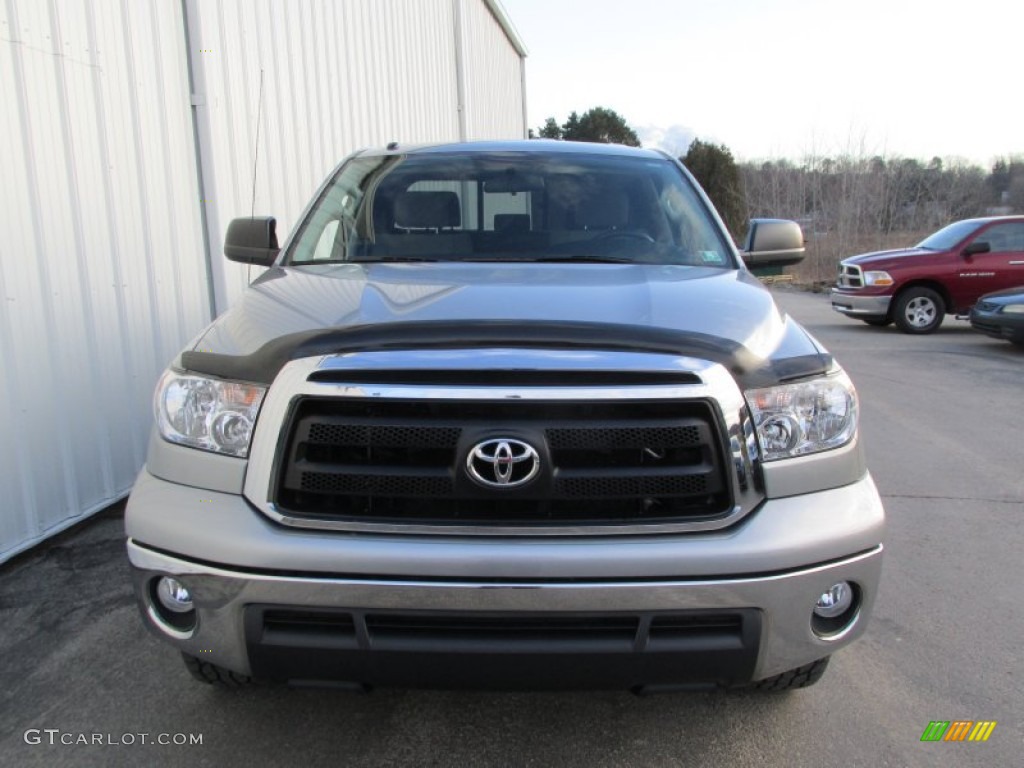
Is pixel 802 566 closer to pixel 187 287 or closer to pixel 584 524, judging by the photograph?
pixel 584 524

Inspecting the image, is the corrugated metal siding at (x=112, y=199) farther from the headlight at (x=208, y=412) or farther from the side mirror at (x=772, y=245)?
the side mirror at (x=772, y=245)

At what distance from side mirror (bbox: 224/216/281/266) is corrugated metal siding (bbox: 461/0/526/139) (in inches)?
405

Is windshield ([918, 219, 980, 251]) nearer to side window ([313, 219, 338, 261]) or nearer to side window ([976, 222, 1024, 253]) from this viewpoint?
side window ([976, 222, 1024, 253])

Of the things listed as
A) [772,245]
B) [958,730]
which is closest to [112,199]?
[772,245]

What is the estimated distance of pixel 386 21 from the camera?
8773mm

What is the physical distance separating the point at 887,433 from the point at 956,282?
708 centimetres

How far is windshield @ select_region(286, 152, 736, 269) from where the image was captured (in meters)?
3.13

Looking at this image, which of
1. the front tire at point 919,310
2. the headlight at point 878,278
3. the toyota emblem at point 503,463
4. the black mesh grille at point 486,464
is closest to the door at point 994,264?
the front tire at point 919,310

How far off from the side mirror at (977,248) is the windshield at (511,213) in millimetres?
10305

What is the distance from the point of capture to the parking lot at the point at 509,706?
233 cm

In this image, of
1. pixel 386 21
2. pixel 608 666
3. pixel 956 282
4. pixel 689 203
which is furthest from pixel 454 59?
pixel 608 666

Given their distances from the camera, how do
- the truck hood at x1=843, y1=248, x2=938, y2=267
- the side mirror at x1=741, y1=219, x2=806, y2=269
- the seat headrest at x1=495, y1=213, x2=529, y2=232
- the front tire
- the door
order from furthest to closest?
the truck hood at x1=843, y1=248, x2=938, y2=267 < the front tire < the door < the side mirror at x1=741, y1=219, x2=806, y2=269 < the seat headrest at x1=495, y1=213, x2=529, y2=232

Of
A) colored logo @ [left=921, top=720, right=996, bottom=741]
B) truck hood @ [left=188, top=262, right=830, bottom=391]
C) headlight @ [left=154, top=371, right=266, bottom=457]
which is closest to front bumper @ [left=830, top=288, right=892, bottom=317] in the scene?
truck hood @ [left=188, top=262, right=830, bottom=391]

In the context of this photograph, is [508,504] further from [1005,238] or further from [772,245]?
[1005,238]
